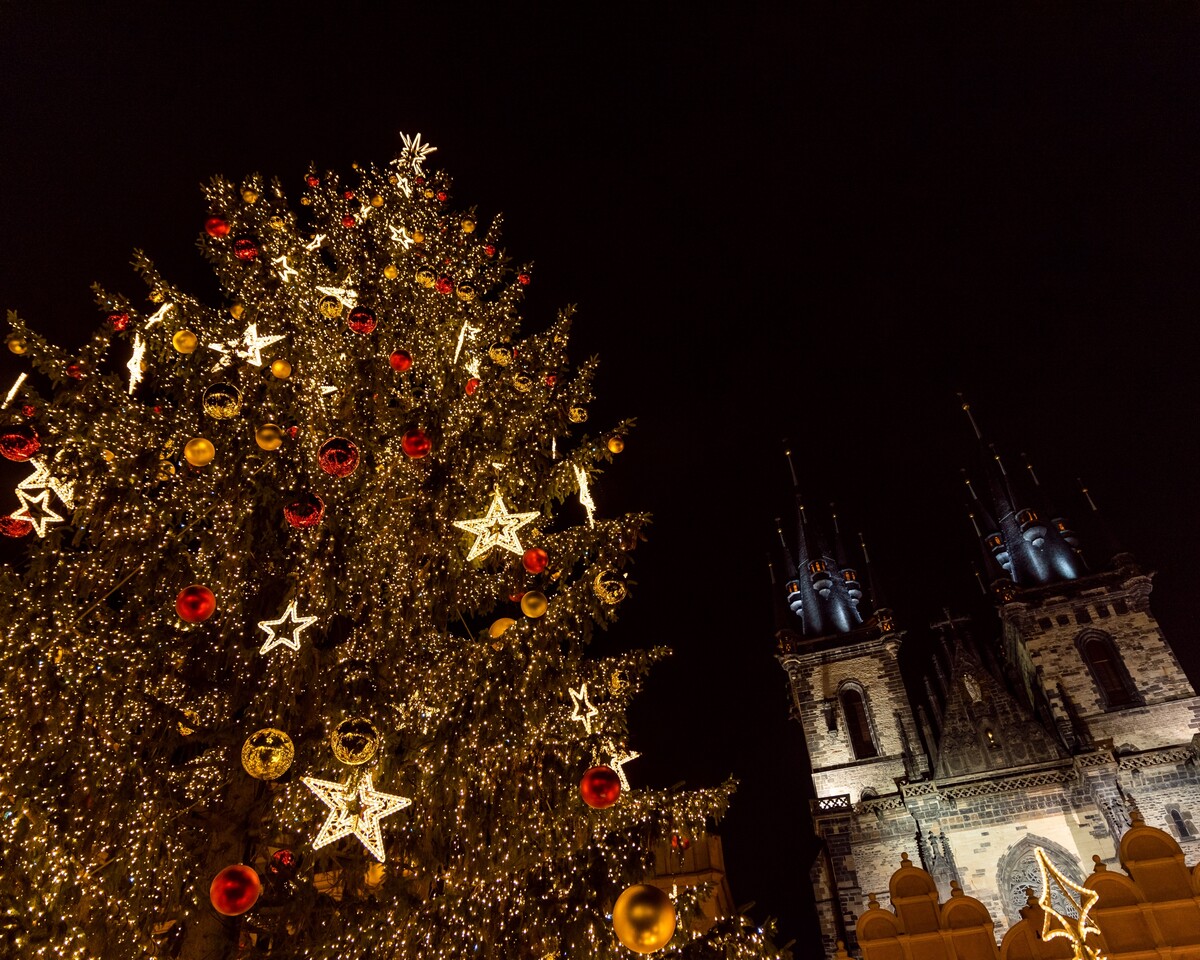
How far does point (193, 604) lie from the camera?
4.07 metres

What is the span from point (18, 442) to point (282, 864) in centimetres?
316

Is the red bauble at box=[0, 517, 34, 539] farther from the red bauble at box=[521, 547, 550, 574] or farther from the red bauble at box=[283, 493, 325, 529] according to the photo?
the red bauble at box=[521, 547, 550, 574]

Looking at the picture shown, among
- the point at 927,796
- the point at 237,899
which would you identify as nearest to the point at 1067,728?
the point at 927,796

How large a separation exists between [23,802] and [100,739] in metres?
0.49

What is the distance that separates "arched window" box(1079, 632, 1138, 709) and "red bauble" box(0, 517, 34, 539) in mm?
30280

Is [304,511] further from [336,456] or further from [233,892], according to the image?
[233,892]

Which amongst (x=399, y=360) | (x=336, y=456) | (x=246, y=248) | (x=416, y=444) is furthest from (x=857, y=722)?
(x=246, y=248)

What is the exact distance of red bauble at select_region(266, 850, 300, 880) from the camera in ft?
14.6

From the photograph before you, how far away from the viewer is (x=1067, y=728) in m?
23.8

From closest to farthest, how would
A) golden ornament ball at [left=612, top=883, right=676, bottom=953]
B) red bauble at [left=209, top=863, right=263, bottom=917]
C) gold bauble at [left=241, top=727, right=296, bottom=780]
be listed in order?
golden ornament ball at [left=612, top=883, right=676, bottom=953]
red bauble at [left=209, top=863, right=263, bottom=917]
gold bauble at [left=241, top=727, right=296, bottom=780]

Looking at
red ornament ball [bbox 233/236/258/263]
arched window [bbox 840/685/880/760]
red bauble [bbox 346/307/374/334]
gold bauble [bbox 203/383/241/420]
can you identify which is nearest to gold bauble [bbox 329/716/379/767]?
gold bauble [bbox 203/383/241/420]

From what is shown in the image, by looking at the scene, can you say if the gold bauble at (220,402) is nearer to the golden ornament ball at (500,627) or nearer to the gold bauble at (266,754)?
the gold bauble at (266,754)

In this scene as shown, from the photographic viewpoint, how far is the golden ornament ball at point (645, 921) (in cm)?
313

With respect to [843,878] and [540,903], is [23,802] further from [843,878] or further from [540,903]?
[843,878]
